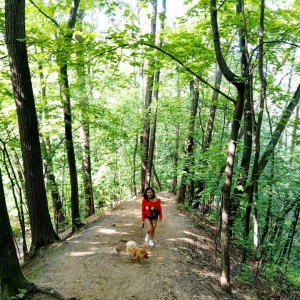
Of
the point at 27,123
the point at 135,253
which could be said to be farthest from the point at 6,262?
the point at 27,123

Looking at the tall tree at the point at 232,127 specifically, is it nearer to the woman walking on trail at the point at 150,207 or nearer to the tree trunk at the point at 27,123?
the woman walking on trail at the point at 150,207

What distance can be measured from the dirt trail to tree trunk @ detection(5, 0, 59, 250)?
2.41ft

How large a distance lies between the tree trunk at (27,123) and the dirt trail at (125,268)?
73 cm

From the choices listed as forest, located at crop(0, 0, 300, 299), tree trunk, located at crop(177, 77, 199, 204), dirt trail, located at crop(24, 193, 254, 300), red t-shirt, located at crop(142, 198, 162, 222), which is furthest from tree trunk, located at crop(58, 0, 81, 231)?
tree trunk, located at crop(177, 77, 199, 204)

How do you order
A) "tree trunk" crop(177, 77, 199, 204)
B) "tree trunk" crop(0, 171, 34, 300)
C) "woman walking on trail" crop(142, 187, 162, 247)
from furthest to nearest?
1. "tree trunk" crop(177, 77, 199, 204)
2. "woman walking on trail" crop(142, 187, 162, 247)
3. "tree trunk" crop(0, 171, 34, 300)

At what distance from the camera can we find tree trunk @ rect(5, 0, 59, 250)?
6.59m

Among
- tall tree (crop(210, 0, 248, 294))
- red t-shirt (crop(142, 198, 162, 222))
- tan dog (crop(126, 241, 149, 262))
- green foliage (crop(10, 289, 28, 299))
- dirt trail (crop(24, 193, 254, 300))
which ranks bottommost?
dirt trail (crop(24, 193, 254, 300))

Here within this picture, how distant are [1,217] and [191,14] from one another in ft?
19.5

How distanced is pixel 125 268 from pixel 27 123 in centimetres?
418

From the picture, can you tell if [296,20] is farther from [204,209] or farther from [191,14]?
[204,209]

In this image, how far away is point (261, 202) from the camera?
310 inches

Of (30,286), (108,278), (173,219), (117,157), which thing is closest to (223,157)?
(173,219)

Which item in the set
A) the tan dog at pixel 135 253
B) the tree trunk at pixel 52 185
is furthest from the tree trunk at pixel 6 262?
the tree trunk at pixel 52 185

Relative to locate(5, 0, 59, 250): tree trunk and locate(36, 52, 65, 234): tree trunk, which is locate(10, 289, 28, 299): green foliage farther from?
locate(36, 52, 65, 234): tree trunk
